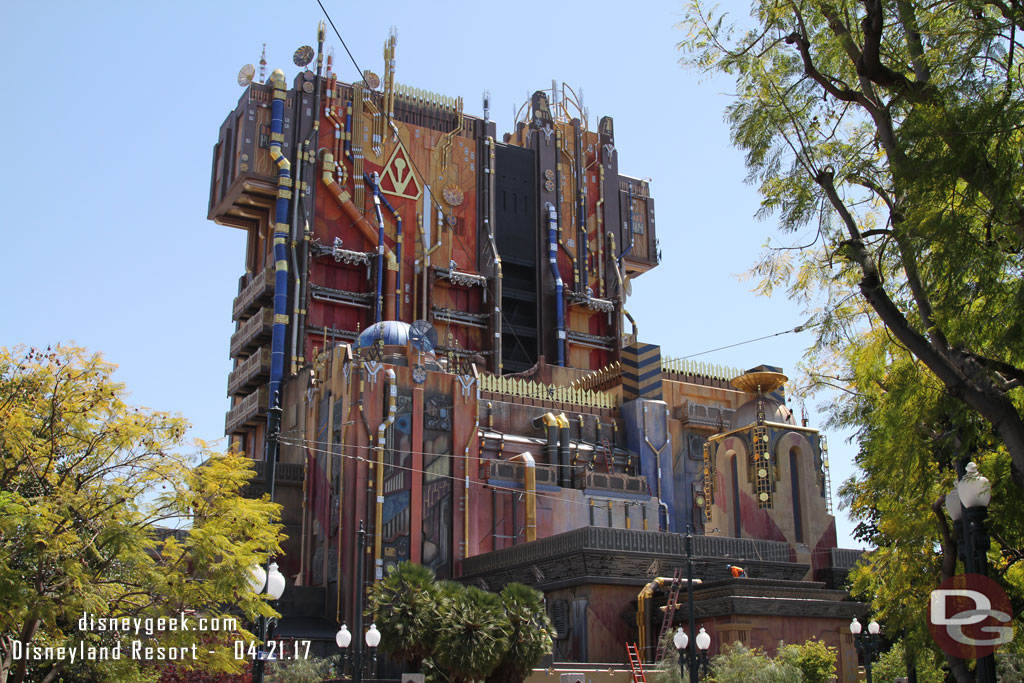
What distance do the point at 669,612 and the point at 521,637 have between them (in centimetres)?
863

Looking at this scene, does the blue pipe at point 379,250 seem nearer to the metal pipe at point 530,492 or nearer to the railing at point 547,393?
the railing at point 547,393

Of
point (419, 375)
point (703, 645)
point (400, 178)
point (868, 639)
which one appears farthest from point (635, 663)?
point (400, 178)

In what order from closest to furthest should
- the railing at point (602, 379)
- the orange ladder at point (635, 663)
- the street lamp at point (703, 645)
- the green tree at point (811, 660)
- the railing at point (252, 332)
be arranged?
the street lamp at point (703, 645) < the green tree at point (811, 660) < the orange ladder at point (635, 663) < the railing at point (602, 379) < the railing at point (252, 332)

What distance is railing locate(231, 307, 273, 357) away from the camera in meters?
61.1

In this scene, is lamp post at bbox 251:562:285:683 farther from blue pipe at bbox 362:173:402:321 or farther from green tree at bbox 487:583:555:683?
blue pipe at bbox 362:173:402:321

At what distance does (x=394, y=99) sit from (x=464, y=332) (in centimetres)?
1466

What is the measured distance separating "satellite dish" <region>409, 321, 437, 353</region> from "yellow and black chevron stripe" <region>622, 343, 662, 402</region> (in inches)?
481

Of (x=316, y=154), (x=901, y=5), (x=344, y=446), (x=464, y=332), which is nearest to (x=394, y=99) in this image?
(x=316, y=154)

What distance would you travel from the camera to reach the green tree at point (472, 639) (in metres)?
28.2

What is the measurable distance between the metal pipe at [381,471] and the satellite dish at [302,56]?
26234 millimetres

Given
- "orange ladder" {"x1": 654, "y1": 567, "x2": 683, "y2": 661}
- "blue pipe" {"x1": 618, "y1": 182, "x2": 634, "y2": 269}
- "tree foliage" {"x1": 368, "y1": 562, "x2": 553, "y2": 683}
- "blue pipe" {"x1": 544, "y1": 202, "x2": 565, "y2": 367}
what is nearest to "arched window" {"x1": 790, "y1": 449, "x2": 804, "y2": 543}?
"orange ladder" {"x1": 654, "y1": 567, "x2": 683, "y2": 661}

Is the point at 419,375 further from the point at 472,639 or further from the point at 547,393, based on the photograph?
the point at 472,639

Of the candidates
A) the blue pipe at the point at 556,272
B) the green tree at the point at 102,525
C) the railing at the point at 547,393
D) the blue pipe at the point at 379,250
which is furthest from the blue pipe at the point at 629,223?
the green tree at the point at 102,525

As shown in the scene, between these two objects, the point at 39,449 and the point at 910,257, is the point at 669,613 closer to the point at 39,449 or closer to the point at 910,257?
the point at 39,449
